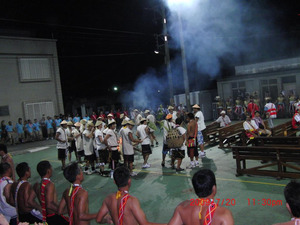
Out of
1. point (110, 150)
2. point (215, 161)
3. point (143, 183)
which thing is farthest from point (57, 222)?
point (215, 161)

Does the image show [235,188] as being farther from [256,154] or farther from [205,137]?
[205,137]

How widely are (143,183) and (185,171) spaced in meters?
1.47

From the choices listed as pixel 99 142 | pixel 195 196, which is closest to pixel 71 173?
pixel 195 196

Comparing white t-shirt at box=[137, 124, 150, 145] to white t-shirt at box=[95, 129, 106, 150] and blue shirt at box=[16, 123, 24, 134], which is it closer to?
white t-shirt at box=[95, 129, 106, 150]

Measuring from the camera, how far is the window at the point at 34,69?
21406mm

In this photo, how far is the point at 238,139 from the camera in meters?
11.9

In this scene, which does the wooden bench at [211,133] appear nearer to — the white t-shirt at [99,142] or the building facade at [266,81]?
the white t-shirt at [99,142]

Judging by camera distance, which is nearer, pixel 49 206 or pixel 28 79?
pixel 49 206

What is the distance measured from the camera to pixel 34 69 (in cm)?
2195

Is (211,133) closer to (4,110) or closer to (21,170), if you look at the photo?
(21,170)

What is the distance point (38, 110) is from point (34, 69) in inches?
131

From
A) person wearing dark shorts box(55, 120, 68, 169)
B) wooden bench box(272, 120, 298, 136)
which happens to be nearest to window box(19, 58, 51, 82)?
person wearing dark shorts box(55, 120, 68, 169)

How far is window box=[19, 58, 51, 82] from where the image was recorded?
70.2 ft

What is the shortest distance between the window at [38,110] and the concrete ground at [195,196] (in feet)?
41.1
